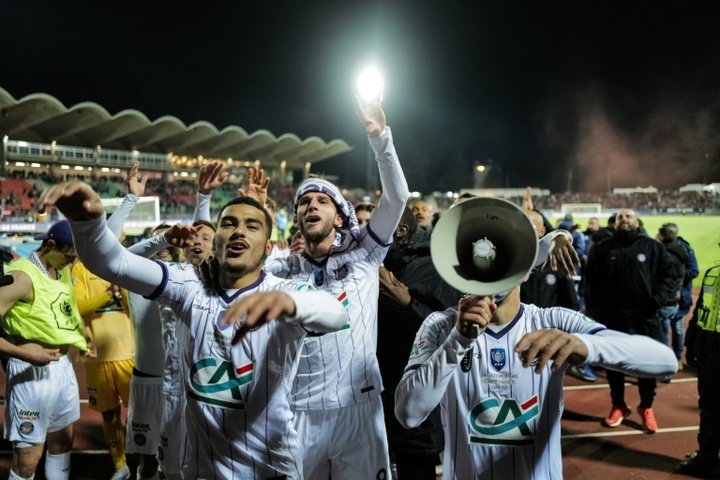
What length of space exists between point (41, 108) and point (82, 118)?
10.6 ft

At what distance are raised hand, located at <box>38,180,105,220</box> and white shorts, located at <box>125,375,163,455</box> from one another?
2.54 meters

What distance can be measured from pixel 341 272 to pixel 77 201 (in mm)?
1579

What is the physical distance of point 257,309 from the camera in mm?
1728

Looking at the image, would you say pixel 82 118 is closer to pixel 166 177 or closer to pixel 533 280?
pixel 166 177

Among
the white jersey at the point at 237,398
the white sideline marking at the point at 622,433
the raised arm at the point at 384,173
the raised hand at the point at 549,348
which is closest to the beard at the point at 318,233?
the raised arm at the point at 384,173

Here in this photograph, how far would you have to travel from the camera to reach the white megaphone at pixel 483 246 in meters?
1.80

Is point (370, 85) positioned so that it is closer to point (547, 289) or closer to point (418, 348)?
point (418, 348)

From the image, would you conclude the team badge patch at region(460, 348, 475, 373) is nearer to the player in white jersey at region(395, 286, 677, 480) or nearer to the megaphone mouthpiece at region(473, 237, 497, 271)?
the player in white jersey at region(395, 286, 677, 480)

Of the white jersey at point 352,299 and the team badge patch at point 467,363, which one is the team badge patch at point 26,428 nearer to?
the white jersey at point 352,299

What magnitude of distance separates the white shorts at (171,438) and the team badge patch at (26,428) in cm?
126

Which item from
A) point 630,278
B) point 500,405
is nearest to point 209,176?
point 500,405

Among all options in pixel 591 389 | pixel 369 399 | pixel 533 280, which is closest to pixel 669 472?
pixel 533 280

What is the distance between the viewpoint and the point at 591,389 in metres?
7.41

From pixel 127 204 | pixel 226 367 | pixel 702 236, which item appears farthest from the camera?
pixel 702 236
